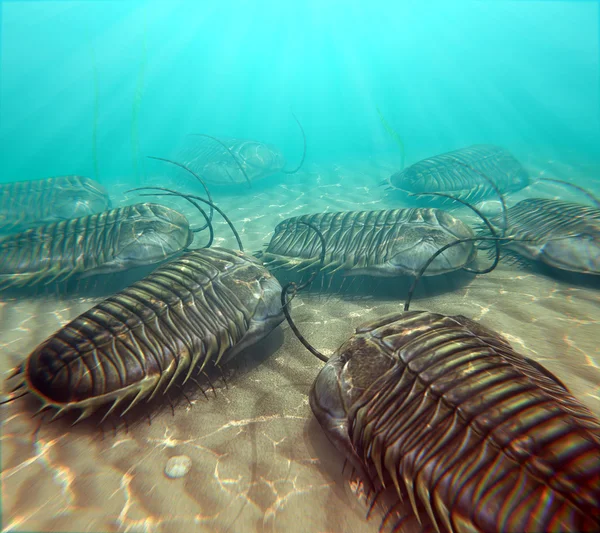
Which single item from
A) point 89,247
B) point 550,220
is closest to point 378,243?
point 550,220

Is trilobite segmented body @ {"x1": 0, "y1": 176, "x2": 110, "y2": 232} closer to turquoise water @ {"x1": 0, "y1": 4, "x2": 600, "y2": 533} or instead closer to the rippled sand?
turquoise water @ {"x1": 0, "y1": 4, "x2": 600, "y2": 533}

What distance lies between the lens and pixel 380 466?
211cm

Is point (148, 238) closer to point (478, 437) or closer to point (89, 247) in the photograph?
point (89, 247)

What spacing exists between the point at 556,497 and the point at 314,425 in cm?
187

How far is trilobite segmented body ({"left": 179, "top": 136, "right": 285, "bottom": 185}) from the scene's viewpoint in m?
12.8

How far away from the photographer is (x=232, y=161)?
42.5ft

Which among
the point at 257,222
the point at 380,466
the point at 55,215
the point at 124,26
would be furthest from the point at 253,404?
the point at 124,26

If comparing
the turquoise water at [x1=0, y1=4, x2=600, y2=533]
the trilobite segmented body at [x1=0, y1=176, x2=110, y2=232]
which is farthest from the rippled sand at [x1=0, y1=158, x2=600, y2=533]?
the trilobite segmented body at [x1=0, y1=176, x2=110, y2=232]

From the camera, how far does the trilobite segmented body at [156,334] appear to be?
2754mm

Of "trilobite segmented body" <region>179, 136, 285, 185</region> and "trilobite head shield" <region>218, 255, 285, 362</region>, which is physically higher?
"trilobite segmented body" <region>179, 136, 285, 185</region>

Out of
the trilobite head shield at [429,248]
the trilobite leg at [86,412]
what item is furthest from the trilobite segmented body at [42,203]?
the trilobite head shield at [429,248]

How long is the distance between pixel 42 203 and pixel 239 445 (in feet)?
34.6

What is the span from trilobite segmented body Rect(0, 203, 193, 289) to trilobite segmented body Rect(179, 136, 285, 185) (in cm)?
682

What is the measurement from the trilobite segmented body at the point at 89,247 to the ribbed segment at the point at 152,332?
6.48 ft
